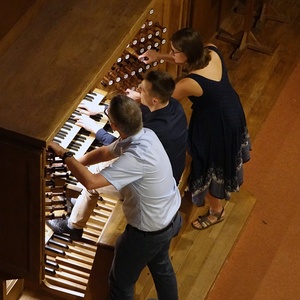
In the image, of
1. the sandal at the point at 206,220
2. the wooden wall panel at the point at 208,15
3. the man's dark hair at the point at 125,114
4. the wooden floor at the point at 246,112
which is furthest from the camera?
the wooden wall panel at the point at 208,15

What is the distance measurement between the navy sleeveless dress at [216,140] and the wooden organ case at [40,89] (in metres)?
0.71

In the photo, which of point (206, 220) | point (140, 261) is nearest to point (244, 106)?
point (206, 220)

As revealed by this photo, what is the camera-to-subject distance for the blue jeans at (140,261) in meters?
3.97

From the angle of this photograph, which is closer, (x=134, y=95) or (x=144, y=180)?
(x=144, y=180)

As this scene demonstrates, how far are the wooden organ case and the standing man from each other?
0.20 m

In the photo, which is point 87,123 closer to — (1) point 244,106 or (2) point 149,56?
(2) point 149,56

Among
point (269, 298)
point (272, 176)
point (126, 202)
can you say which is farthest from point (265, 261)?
point (126, 202)

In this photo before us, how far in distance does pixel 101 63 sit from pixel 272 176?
2272 millimetres

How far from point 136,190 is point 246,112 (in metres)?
2.44

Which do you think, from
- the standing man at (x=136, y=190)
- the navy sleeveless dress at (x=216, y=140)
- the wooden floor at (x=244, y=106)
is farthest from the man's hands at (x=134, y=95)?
the wooden floor at (x=244, y=106)

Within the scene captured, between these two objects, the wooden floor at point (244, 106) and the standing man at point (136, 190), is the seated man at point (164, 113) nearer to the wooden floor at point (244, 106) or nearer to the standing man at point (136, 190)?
the standing man at point (136, 190)

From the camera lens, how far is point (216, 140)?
459 centimetres

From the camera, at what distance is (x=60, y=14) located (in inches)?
152

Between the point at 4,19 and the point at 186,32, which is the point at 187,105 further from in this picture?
the point at 4,19
